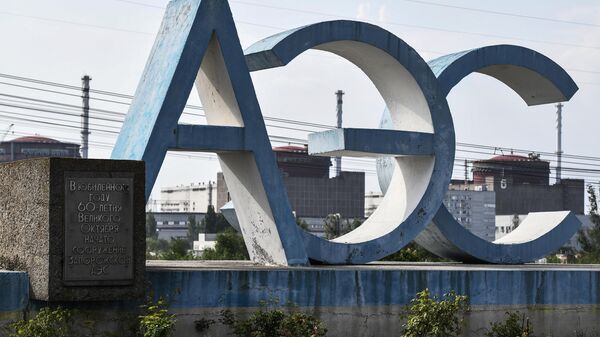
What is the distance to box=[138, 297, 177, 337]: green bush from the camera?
1786cm

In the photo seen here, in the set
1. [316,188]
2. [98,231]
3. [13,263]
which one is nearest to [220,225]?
[316,188]

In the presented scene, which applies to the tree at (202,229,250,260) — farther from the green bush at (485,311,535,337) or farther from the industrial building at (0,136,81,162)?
the industrial building at (0,136,81,162)

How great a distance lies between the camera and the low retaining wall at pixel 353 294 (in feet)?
63.7

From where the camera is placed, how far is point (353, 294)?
21562 millimetres

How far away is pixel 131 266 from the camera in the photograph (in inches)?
722

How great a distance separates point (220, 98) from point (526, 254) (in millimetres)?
8680

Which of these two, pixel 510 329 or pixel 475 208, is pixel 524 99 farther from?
pixel 475 208

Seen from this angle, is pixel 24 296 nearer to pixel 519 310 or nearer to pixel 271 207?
pixel 271 207

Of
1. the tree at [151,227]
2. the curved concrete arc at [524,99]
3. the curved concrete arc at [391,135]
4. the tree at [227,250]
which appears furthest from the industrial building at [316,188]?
the curved concrete arc at [391,135]

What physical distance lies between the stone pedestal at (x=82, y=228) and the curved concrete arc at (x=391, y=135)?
216 inches

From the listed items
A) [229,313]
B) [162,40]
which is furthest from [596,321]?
[162,40]

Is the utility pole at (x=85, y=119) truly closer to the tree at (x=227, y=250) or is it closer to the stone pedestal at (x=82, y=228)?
the tree at (x=227, y=250)

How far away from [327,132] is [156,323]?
763 cm

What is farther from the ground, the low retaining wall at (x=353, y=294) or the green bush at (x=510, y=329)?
the low retaining wall at (x=353, y=294)
